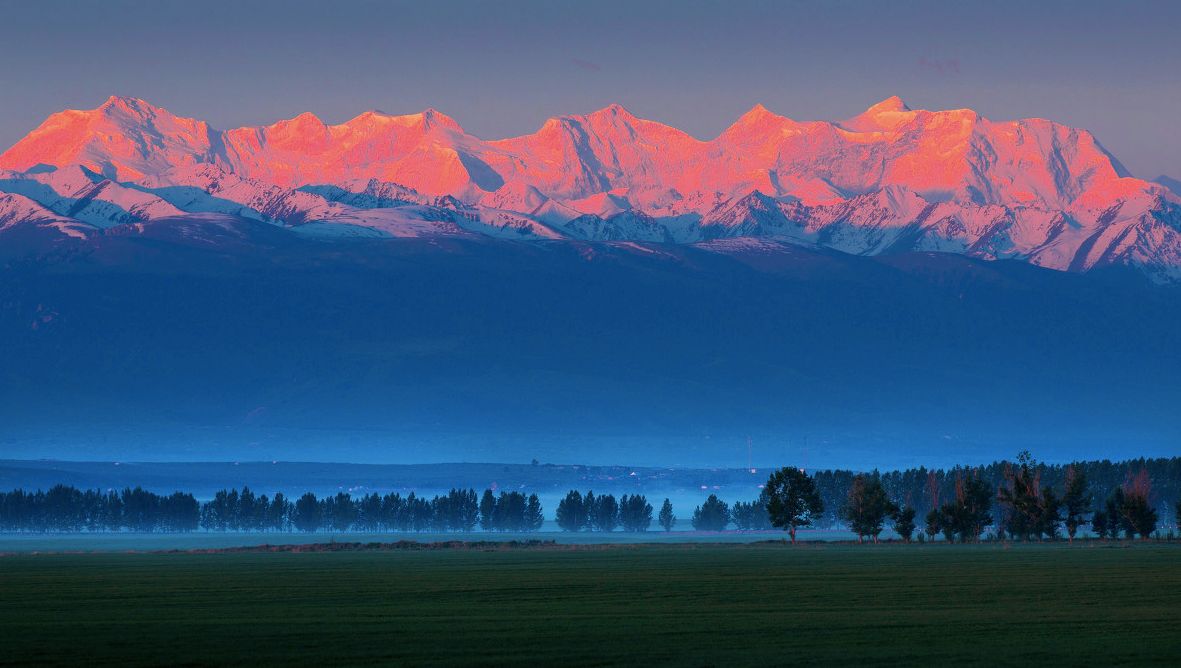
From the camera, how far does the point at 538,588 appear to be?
84.8 metres

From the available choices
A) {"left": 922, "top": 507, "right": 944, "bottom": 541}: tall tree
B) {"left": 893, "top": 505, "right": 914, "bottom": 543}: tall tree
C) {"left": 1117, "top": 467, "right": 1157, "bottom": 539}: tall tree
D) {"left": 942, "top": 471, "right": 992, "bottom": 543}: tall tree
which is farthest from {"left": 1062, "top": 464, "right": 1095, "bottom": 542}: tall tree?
{"left": 893, "top": 505, "right": 914, "bottom": 543}: tall tree

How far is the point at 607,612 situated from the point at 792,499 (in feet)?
303

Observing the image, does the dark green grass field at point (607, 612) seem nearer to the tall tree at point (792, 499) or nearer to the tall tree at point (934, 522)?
the tall tree at point (934, 522)

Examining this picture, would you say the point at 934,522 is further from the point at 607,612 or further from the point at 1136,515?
the point at 607,612

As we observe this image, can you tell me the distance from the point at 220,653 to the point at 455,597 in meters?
24.5

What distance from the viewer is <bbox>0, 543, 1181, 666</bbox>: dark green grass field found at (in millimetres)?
54562

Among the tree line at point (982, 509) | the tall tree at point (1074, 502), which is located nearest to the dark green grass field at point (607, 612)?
the tree line at point (982, 509)

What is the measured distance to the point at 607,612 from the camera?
69000mm

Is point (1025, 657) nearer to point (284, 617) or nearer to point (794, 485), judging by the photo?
point (284, 617)

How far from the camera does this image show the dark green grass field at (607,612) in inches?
2148

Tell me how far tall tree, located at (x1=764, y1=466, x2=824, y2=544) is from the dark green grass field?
152ft

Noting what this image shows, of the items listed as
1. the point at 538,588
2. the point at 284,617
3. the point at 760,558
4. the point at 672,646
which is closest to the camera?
the point at 672,646

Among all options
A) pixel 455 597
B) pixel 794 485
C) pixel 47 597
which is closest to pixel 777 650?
pixel 455 597

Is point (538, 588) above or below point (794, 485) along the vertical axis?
below
